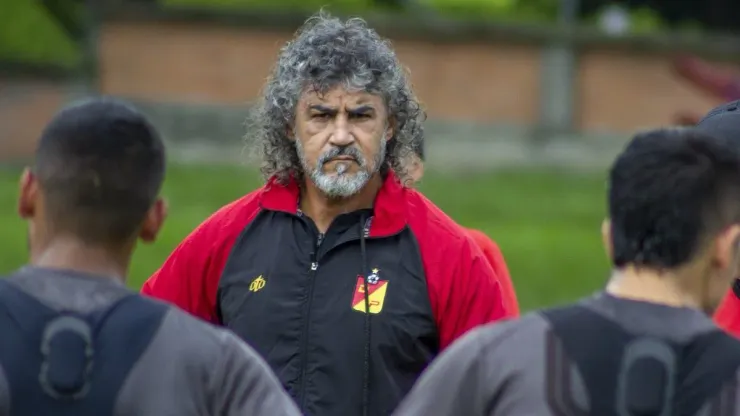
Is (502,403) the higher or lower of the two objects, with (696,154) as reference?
lower

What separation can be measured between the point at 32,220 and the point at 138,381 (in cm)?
42

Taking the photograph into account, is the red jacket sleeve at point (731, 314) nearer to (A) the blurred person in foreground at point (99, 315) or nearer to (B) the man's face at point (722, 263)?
(B) the man's face at point (722, 263)

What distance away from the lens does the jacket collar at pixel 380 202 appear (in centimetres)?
476

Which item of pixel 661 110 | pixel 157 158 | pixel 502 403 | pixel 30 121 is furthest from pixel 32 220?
pixel 661 110

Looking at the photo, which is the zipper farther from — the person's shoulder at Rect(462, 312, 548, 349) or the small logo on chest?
the person's shoulder at Rect(462, 312, 548, 349)

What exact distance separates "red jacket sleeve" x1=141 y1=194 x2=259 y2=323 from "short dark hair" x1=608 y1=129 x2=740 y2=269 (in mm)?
1860

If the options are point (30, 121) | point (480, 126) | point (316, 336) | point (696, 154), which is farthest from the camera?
point (480, 126)

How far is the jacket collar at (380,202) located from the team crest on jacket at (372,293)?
155 mm

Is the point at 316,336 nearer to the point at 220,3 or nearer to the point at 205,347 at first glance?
the point at 205,347

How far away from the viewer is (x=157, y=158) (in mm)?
3314

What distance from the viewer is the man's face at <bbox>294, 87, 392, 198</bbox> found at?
4.84 metres

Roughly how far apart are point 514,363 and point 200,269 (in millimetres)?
1814

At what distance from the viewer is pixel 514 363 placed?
3.18 m

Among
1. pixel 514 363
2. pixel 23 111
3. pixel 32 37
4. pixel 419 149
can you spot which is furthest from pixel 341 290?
pixel 32 37
